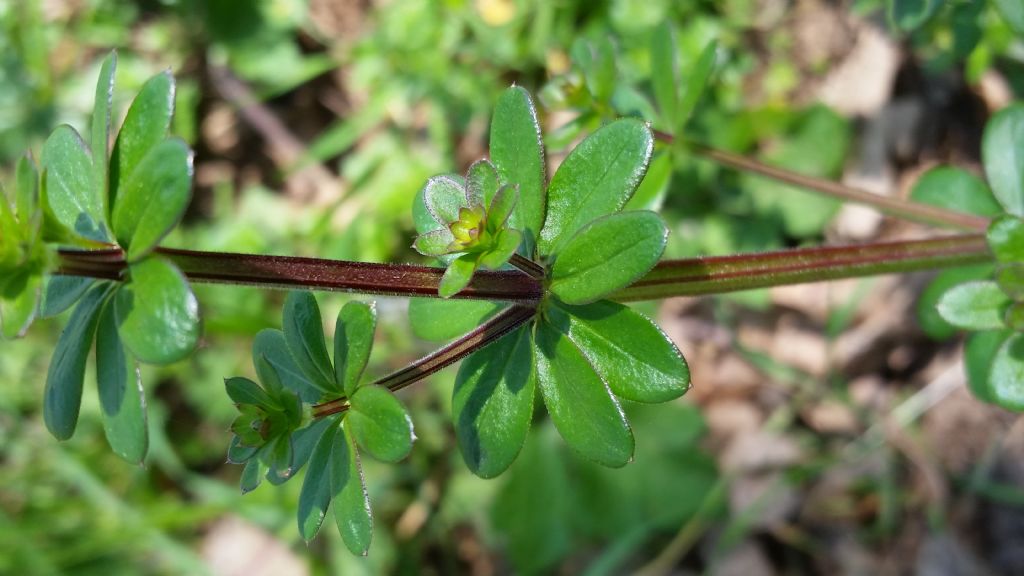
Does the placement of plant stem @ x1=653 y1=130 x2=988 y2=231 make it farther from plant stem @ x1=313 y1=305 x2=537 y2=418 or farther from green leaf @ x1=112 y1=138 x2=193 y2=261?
green leaf @ x1=112 y1=138 x2=193 y2=261

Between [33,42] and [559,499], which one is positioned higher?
[33,42]

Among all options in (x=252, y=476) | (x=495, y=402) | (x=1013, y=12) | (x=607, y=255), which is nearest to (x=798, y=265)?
(x=607, y=255)

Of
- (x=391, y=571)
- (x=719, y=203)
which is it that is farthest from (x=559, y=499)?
(x=719, y=203)

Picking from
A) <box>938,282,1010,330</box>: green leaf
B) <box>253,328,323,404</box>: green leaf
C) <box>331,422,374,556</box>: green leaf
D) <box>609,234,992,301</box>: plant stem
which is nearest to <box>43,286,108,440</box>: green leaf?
<box>253,328,323,404</box>: green leaf

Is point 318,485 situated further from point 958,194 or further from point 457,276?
point 958,194

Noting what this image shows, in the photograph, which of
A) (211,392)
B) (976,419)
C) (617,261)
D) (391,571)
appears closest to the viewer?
(617,261)

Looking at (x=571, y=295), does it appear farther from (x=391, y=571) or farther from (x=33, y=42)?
(x=33, y=42)
